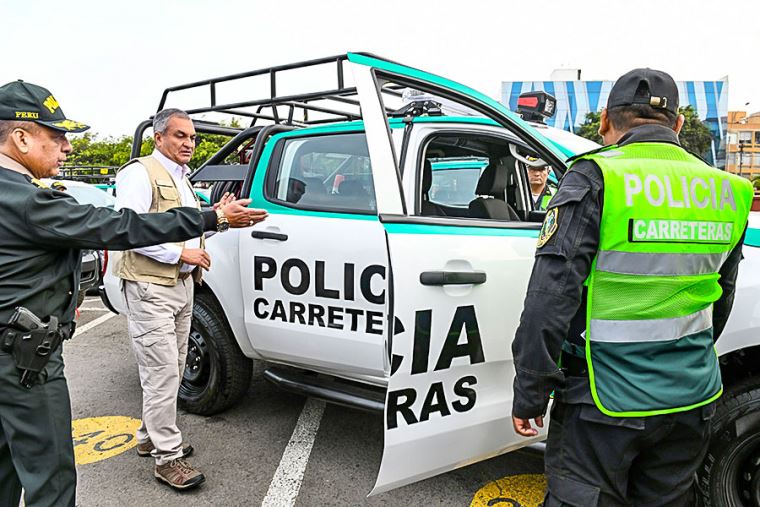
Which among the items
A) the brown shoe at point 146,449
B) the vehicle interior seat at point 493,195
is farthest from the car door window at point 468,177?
the brown shoe at point 146,449

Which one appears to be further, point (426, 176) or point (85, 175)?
point (85, 175)

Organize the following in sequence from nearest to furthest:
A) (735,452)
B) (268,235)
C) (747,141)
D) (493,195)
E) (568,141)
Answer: (735,452)
(568,141)
(268,235)
(493,195)
(747,141)

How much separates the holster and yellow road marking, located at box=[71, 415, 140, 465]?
149 cm

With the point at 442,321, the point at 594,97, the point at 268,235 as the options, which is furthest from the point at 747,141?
the point at 442,321

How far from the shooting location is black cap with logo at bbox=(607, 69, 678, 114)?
1541 mm

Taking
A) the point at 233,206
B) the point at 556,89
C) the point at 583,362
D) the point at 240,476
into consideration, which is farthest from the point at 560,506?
the point at 556,89

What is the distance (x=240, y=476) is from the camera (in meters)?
2.89

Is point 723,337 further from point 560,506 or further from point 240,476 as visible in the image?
point 240,476

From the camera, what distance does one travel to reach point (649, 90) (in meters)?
1.54

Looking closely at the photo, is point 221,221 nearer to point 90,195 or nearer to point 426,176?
point 426,176

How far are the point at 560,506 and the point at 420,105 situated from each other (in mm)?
1942

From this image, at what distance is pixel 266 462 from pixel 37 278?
1.73 m

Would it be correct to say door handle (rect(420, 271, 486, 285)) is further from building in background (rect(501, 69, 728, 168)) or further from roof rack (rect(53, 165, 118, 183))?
building in background (rect(501, 69, 728, 168))

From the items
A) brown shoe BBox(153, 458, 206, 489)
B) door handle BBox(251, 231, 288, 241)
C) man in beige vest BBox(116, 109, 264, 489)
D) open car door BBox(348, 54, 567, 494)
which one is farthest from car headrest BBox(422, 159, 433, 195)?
brown shoe BBox(153, 458, 206, 489)
